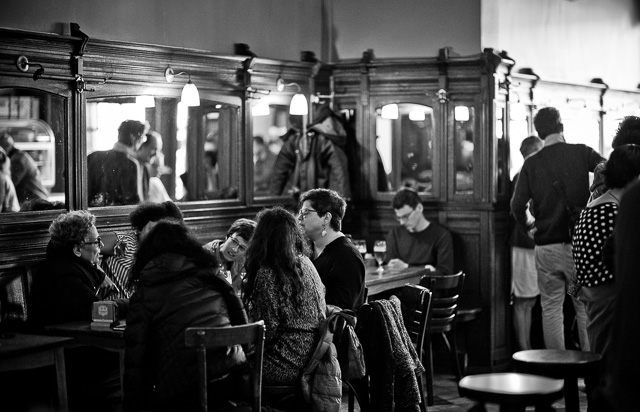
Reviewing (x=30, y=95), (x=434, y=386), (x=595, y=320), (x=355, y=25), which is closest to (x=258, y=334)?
(x=595, y=320)

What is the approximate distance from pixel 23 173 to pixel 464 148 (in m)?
3.91

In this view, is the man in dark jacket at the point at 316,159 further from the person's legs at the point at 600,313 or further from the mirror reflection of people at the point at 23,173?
the person's legs at the point at 600,313

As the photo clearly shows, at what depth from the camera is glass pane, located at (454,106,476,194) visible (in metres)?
8.97

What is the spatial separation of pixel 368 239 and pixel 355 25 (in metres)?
1.98

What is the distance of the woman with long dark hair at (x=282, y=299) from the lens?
5254 mm

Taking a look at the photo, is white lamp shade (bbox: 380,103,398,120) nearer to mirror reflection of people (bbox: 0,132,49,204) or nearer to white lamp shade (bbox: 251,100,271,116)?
white lamp shade (bbox: 251,100,271,116)

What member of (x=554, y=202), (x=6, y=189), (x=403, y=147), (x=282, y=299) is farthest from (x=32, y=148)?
(x=554, y=202)

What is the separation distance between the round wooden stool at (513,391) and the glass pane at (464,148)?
174 inches

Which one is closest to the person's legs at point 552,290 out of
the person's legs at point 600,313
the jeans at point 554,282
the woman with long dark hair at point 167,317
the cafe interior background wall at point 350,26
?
the jeans at point 554,282

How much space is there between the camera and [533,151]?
8.94 m

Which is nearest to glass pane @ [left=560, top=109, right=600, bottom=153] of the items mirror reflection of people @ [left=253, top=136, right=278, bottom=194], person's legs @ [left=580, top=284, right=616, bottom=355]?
mirror reflection of people @ [left=253, top=136, right=278, bottom=194]

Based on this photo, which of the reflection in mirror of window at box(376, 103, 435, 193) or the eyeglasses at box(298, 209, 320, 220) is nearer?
the eyeglasses at box(298, 209, 320, 220)

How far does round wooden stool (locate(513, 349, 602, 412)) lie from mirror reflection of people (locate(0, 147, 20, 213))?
11.0ft

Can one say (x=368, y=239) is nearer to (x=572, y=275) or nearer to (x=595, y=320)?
(x=572, y=275)
